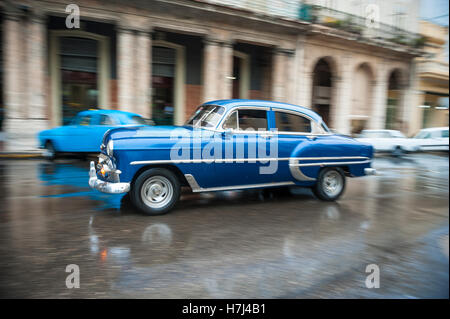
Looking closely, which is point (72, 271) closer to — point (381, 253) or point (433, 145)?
point (381, 253)

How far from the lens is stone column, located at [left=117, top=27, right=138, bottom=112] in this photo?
13.9 meters

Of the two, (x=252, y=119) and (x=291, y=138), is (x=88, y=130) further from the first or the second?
(x=291, y=138)

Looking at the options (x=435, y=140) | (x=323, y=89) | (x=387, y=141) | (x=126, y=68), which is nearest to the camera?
(x=126, y=68)

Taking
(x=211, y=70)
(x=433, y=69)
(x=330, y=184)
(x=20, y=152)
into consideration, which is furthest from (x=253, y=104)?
(x=433, y=69)

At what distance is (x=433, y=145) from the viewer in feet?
59.6

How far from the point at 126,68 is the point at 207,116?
9.61m

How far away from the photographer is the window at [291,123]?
19.9ft

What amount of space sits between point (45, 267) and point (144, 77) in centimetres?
1208

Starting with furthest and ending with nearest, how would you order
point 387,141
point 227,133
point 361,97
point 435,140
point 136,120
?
point 361,97 → point 435,140 → point 387,141 → point 136,120 → point 227,133

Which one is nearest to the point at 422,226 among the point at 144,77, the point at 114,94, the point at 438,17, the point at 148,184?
the point at 148,184

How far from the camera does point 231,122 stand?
5621mm

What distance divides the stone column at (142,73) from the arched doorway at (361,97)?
13.6m

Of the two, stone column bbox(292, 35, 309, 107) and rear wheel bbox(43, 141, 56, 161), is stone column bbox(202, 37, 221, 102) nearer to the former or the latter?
stone column bbox(292, 35, 309, 107)

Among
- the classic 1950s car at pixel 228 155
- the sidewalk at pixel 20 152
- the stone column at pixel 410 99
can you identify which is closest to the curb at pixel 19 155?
the sidewalk at pixel 20 152
